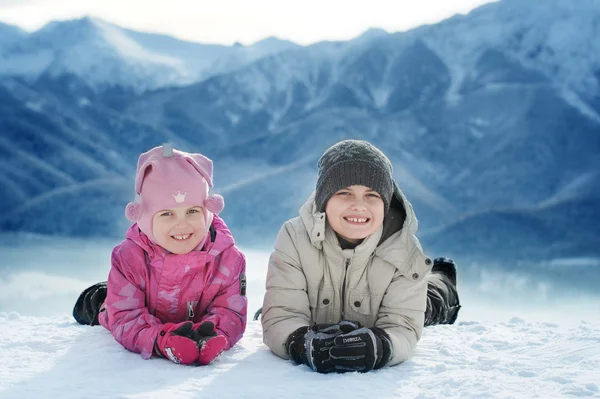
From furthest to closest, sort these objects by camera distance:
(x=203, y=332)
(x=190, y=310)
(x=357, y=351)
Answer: (x=190, y=310)
(x=203, y=332)
(x=357, y=351)

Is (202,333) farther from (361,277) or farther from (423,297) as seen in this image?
(423,297)

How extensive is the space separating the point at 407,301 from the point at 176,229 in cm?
87

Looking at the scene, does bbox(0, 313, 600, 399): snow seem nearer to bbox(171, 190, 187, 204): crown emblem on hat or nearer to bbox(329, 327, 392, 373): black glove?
bbox(329, 327, 392, 373): black glove

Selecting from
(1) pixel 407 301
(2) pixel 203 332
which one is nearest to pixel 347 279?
(1) pixel 407 301

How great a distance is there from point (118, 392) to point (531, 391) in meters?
1.24

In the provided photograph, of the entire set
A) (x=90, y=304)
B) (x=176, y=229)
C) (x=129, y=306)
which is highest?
(x=176, y=229)

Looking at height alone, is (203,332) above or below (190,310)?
below

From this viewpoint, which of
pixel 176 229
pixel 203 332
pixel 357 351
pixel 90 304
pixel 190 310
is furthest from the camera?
pixel 90 304

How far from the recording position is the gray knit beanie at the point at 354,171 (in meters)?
2.42

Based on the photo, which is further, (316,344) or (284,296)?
(284,296)

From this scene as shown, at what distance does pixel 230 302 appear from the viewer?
259 cm

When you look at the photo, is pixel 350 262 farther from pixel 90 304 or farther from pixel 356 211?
pixel 90 304

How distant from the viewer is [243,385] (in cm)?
213

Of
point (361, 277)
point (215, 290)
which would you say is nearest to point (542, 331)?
point (361, 277)
